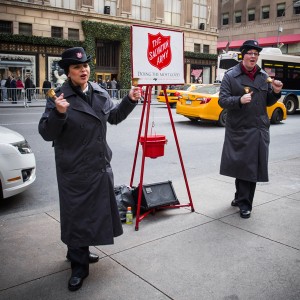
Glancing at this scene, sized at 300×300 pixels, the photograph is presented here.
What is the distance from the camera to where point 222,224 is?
441cm

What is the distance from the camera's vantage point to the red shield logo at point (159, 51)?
423 cm

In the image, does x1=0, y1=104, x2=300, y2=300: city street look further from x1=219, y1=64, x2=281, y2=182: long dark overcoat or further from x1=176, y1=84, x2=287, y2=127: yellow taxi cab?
x1=176, y1=84, x2=287, y2=127: yellow taxi cab

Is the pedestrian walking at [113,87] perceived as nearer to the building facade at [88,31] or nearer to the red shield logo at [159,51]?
the building facade at [88,31]

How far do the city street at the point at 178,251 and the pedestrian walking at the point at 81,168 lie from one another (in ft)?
1.14

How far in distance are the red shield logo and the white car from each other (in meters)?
2.16

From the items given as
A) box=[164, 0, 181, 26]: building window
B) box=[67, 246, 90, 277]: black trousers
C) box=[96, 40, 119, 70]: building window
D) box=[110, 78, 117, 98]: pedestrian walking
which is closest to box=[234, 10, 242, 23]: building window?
box=[164, 0, 181, 26]: building window

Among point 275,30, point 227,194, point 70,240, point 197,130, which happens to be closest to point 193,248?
point 70,240

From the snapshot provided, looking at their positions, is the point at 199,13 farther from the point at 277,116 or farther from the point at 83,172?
the point at 83,172

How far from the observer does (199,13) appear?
4119cm

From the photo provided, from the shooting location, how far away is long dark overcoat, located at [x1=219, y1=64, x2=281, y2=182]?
4.61 meters

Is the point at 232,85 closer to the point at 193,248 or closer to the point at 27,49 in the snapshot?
the point at 193,248

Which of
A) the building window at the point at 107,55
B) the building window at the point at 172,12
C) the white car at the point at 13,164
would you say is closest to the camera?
the white car at the point at 13,164

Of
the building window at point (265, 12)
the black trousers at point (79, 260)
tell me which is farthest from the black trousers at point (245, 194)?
the building window at point (265, 12)

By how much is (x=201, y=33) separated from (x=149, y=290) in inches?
1625
